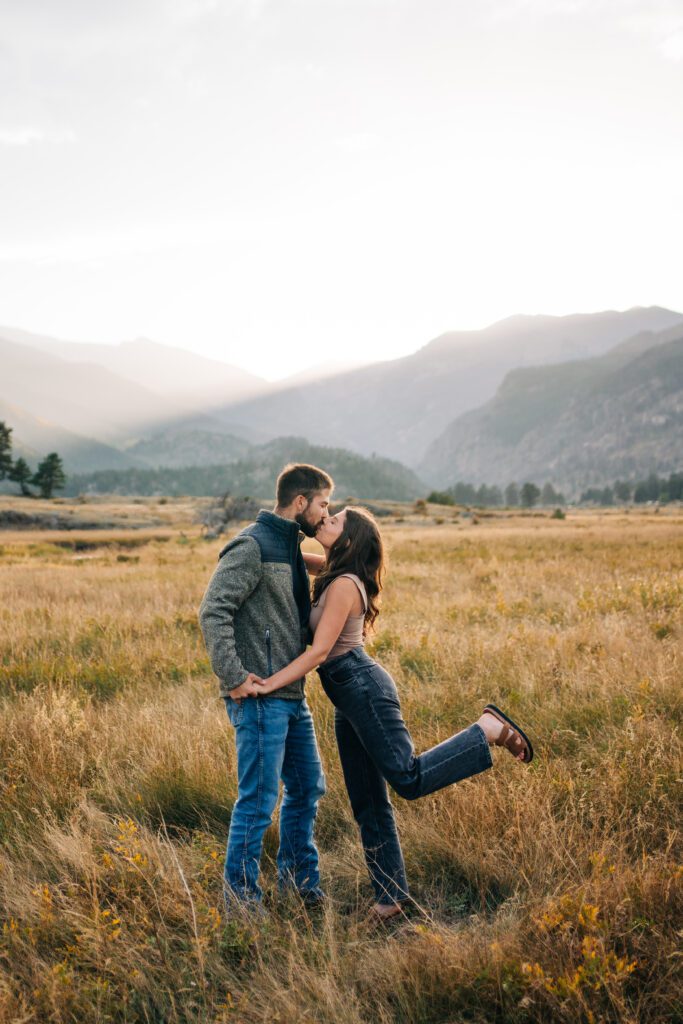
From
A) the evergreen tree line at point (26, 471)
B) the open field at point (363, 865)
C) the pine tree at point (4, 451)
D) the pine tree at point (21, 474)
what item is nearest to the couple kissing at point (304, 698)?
the open field at point (363, 865)

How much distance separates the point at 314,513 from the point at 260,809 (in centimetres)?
147

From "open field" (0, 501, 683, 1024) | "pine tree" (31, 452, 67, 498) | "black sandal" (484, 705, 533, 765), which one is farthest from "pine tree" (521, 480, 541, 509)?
"black sandal" (484, 705, 533, 765)

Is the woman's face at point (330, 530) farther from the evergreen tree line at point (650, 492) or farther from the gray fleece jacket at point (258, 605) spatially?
the evergreen tree line at point (650, 492)

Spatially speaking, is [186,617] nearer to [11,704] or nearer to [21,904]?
[11,704]

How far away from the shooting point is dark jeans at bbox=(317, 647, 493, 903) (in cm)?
298

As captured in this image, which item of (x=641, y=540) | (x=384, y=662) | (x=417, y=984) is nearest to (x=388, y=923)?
(x=417, y=984)

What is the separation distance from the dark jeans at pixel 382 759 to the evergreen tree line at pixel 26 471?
280 feet

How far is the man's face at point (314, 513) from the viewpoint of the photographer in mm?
3162

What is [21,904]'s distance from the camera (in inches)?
112

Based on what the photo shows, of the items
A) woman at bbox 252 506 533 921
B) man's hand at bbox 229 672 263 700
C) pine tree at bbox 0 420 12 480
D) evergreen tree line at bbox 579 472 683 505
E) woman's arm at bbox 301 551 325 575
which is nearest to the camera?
man's hand at bbox 229 672 263 700

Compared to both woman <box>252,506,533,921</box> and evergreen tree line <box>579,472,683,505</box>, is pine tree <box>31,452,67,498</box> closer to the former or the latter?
woman <box>252,506,533,921</box>

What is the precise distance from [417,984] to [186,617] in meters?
7.60

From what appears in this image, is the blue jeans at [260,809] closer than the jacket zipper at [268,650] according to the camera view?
Yes

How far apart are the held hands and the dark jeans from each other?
33 centimetres
